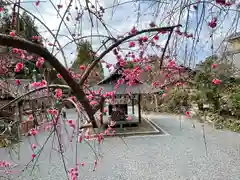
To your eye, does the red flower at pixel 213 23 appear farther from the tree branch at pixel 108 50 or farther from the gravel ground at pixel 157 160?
the gravel ground at pixel 157 160

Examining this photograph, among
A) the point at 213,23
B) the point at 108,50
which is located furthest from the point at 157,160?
the point at 108,50

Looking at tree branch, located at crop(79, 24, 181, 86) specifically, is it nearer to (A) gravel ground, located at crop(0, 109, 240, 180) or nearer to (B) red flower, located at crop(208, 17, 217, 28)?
(B) red flower, located at crop(208, 17, 217, 28)

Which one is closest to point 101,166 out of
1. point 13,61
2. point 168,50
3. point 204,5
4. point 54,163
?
point 54,163

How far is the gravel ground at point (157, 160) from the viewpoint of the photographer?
13.2 feet

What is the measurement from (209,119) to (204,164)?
5.36m

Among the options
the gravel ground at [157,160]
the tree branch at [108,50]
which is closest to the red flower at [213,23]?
the tree branch at [108,50]

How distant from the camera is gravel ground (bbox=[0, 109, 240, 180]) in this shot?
4027mm

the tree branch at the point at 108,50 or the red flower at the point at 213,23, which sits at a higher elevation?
the red flower at the point at 213,23

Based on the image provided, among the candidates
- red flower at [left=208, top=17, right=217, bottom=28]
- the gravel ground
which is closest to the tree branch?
red flower at [left=208, top=17, right=217, bottom=28]

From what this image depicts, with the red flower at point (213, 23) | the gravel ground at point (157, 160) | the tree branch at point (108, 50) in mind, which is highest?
the red flower at point (213, 23)

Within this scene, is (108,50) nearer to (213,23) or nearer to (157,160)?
(213,23)

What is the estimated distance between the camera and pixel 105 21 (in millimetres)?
1483

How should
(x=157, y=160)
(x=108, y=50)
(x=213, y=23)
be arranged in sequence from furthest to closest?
(x=157, y=160) → (x=213, y=23) → (x=108, y=50)

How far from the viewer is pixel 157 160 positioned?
190 inches
